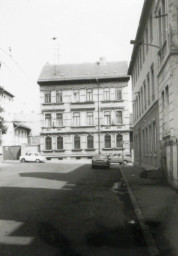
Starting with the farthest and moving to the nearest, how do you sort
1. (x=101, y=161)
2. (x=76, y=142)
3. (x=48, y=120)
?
1. (x=48, y=120)
2. (x=76, y=142)
3. (x=101, y=161)

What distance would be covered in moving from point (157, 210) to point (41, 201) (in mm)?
3735

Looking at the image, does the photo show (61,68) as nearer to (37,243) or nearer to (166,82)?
(166,82)

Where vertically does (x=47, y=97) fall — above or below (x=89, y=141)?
above

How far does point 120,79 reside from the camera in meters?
51.1

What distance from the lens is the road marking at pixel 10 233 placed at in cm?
655

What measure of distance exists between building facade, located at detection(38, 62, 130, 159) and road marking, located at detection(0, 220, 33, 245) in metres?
41.7

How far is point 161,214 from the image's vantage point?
9320 millimetres

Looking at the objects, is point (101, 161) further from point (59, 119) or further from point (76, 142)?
point (59, 119)

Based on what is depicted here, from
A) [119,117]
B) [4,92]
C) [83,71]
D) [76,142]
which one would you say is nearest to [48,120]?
[76,142]

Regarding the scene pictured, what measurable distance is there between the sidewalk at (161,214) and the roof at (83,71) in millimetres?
37465

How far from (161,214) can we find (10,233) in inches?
154

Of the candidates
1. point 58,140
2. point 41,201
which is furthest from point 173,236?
point 58,140

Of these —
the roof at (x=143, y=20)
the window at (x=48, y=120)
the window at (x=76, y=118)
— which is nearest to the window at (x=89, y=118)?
the window at (x=76, y=118)

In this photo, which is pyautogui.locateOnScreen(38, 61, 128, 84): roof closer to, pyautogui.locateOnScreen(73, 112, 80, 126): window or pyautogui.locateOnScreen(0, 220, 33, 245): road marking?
pyautogui.locateOnScreen(73, 112, 80, 126): window
